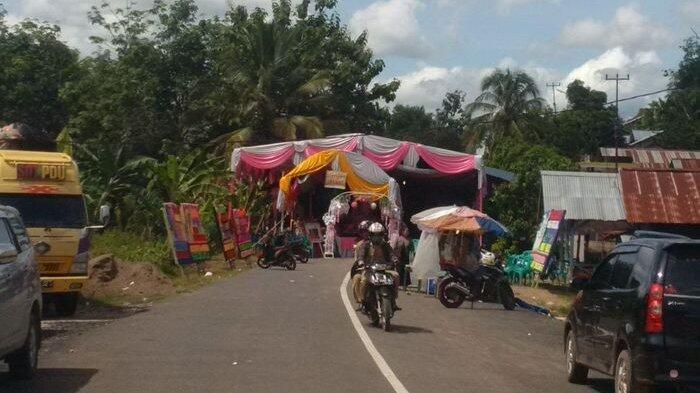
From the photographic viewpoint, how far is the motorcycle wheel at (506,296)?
948 inches

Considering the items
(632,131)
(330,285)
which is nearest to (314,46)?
(330,285)

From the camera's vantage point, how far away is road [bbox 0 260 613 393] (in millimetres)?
11516

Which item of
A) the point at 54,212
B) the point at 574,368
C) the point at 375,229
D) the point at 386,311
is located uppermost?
the point at 54,212

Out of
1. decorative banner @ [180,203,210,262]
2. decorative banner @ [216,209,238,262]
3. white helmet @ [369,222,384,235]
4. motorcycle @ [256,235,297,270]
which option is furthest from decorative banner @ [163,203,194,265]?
white helmet @ [369,222,384,235]

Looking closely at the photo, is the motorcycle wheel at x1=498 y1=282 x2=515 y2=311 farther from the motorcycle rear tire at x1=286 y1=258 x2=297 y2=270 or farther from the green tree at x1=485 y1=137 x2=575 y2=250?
the green tree at x1=485 y1=137 x2=575 y2=250

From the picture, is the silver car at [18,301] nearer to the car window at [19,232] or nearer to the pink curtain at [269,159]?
the car window at [19,232]

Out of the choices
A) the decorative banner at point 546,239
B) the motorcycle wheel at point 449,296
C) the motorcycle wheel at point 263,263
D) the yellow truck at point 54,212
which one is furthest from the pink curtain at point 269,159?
the yellow truck at point 54,212

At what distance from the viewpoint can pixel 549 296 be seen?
3133 cm

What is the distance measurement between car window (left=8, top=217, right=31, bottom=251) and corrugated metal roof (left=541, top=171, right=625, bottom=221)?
1027 inches

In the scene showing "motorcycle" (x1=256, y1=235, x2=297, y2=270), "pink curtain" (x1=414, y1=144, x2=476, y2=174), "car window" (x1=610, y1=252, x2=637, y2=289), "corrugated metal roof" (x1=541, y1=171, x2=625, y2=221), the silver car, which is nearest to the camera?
the silver car

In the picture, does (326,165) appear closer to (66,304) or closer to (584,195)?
(584,195)

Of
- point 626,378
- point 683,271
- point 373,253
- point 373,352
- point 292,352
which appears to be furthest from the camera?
point 373,253

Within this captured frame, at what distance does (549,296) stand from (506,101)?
40154 mm

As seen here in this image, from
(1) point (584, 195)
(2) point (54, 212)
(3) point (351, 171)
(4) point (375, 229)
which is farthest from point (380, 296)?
(3) point (351, 171)
